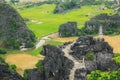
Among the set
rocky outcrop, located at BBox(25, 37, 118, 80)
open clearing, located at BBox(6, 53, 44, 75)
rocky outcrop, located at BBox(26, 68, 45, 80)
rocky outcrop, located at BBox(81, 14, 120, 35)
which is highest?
rocky outcrop, located at BBox(25, 37, 118, 80)

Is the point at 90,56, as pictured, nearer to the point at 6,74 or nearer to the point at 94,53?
the point at 94,53

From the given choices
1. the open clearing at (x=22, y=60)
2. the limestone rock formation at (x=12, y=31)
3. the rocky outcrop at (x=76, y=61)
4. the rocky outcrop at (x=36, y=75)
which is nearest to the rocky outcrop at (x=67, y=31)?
the limestone rock formation at (x=12, y=31)

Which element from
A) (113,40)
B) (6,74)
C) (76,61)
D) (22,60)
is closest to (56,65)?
(76,61)

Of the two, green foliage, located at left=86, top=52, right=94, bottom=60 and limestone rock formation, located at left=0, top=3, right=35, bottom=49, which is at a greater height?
green foliage, located at left=86, top=52, right=94, bottom=60

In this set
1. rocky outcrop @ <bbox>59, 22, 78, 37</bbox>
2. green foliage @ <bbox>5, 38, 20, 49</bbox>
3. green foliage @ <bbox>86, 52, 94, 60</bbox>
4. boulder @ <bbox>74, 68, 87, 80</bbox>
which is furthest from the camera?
rocky outcrop @ <bbox>59, 22, 78, 37</bbox>

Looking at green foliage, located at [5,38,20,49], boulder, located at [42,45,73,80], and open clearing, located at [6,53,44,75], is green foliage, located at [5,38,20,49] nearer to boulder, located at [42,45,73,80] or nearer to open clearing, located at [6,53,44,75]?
open clearing, located at [6,53,44,75]

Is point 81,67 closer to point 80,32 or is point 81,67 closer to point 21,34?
point 21,34

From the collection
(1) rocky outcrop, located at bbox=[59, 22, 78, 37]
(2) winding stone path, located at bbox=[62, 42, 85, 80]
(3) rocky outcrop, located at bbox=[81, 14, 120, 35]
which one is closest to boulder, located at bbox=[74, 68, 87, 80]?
(2) winding stone path, located at bbox=[62, 42, 85, 80]
